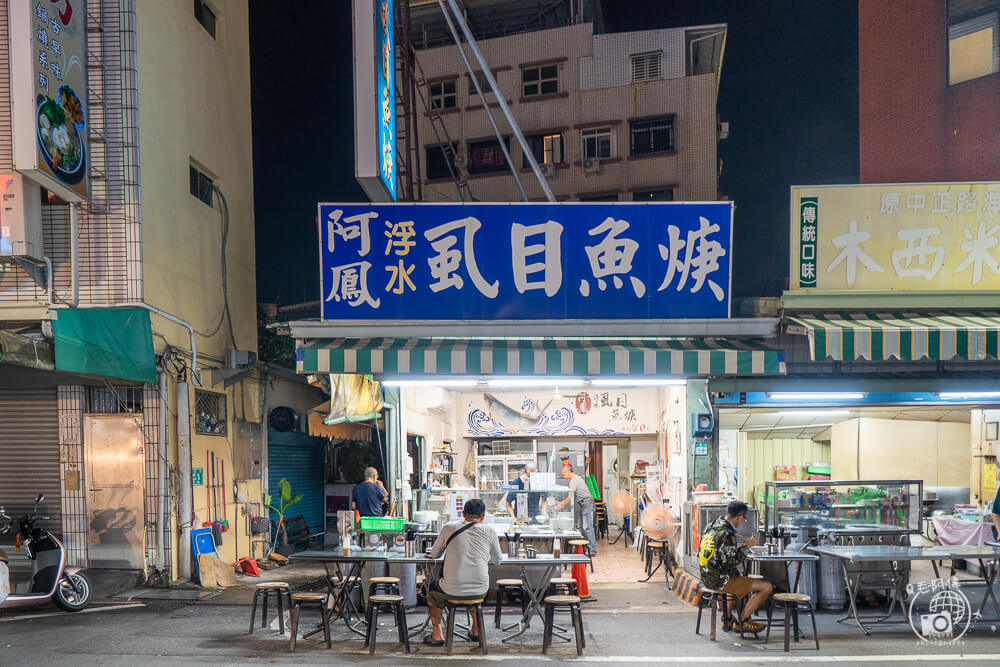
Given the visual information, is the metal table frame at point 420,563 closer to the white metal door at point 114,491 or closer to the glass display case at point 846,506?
the glass display case at point 846,506

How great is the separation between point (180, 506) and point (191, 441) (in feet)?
3.41

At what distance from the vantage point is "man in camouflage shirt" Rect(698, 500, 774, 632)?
27.1 feet

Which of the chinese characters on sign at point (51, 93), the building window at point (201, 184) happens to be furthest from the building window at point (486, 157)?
the chinese characters on sign at point (51, 93)

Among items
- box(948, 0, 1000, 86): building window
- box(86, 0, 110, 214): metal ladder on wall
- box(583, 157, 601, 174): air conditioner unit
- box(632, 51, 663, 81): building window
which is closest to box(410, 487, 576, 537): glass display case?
box(86, 0, 110, 214): metal ladder on wall

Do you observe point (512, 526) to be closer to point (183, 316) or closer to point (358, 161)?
point (358, 161)

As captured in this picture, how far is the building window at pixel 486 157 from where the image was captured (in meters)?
26.2

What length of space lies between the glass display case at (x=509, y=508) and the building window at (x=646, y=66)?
1750cm

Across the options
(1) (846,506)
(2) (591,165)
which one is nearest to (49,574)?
(1) (846,506)

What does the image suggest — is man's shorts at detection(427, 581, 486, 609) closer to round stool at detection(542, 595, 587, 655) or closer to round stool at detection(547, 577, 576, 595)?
round stool at detection(542, 595, 587, 655)

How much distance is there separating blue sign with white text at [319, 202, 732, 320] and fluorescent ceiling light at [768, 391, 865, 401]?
8.04ft

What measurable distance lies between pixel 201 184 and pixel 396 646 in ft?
30.3

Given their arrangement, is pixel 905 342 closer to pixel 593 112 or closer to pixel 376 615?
pixel 376 615

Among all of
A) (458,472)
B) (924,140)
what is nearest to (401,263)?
(458,472)

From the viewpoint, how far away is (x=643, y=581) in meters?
12.3
